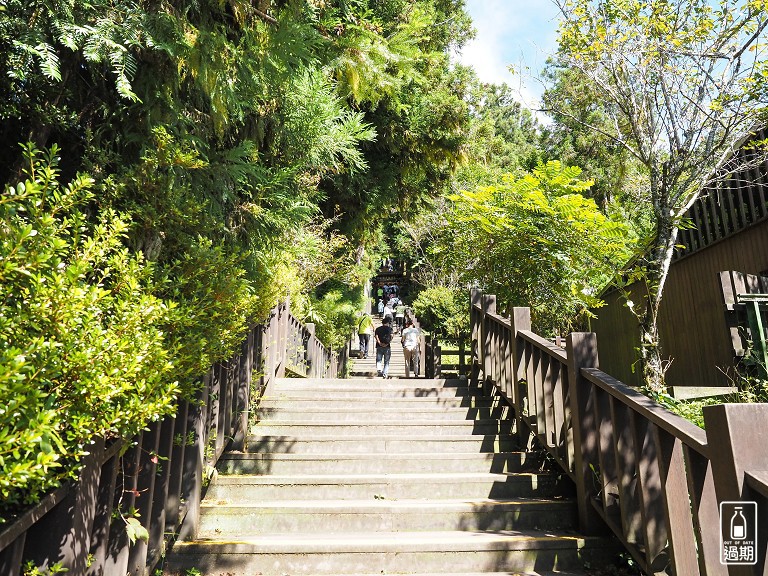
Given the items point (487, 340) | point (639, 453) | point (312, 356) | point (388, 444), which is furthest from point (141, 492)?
point (312, 356)

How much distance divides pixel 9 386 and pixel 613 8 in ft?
25.0

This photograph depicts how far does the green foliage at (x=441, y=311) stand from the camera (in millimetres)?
15672

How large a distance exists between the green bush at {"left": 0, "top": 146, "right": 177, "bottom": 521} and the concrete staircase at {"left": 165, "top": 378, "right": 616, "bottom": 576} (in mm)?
1644

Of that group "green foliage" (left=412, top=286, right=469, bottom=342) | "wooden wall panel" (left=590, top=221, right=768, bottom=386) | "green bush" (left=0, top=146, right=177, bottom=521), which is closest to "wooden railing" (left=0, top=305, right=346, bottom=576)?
"green bush" (left=0, top=146, right=177, bottom=521)

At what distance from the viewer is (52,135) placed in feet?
11.6

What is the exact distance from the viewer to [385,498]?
12.3 ft

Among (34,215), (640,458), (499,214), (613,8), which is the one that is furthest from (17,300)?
(613,8)

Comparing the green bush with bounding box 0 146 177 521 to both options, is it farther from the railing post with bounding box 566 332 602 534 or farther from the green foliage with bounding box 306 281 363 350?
the green foliage with bounding box 306 281 363 350

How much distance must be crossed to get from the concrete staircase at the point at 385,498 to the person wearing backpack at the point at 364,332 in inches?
459

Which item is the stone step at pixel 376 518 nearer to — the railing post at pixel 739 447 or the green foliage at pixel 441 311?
the railing post at pixel 739 447

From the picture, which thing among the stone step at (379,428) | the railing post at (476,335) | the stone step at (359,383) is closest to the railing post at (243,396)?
the stone step at (379,428)

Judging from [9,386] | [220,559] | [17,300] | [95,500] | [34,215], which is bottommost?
[220,559]

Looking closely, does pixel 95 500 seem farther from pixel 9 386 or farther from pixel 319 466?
pixel 319 466

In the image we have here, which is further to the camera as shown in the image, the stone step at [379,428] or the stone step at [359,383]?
the stone step at [359,383]
